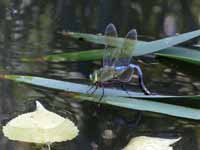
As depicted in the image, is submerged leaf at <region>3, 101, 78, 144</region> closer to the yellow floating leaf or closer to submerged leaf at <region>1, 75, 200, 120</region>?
the yellow floating leaf

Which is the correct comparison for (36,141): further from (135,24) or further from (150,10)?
(150,10)

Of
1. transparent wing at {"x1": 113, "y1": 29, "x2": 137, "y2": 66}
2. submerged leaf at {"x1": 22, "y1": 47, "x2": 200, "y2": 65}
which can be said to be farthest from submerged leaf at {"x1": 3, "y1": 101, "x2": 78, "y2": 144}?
submerged leaf at {"x1": 22, "y1": 47, "x2": 200, "y2": 65}

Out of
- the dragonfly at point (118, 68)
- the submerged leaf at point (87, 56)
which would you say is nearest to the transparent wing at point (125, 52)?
the dragonfly at point (118, 68)

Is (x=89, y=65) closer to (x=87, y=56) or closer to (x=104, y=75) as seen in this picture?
(x=87, y=56)

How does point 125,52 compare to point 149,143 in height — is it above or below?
above

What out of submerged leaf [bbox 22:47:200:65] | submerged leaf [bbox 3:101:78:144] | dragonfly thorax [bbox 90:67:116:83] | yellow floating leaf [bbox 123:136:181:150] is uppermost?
submerged leaf [bbox 22:47:200:65]

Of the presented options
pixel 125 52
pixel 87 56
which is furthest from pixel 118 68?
pixel 87 56
